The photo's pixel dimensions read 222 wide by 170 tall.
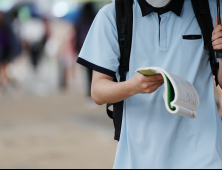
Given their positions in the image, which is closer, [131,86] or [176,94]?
[176,94]

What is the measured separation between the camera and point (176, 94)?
1.49m

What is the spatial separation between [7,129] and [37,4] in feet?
35.1

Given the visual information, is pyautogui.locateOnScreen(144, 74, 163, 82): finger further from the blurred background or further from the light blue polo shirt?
the blurred background

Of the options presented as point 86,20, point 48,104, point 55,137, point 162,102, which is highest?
point 86,20

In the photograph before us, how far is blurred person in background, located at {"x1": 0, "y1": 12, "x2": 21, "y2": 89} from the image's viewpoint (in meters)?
10.7

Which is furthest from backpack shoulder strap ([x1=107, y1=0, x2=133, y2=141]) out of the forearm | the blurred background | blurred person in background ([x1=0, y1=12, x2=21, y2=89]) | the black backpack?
blurred person in background ([x1=0, y1=12, x2=21, y2=89])

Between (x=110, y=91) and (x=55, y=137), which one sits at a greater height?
(x=110, y=91)

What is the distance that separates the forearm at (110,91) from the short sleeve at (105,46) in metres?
0.08

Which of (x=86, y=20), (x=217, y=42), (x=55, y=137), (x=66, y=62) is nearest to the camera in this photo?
(x=217, y=42)

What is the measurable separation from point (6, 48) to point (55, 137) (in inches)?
218

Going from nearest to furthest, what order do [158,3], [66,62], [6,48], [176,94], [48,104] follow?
[176,94]
[158,3]
[48,104]
[6,48]
[66,62]

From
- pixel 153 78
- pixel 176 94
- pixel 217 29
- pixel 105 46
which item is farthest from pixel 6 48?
pixel 176 94

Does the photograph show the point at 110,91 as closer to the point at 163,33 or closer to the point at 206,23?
the point at 163,33

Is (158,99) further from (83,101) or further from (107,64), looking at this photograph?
(83,101)
